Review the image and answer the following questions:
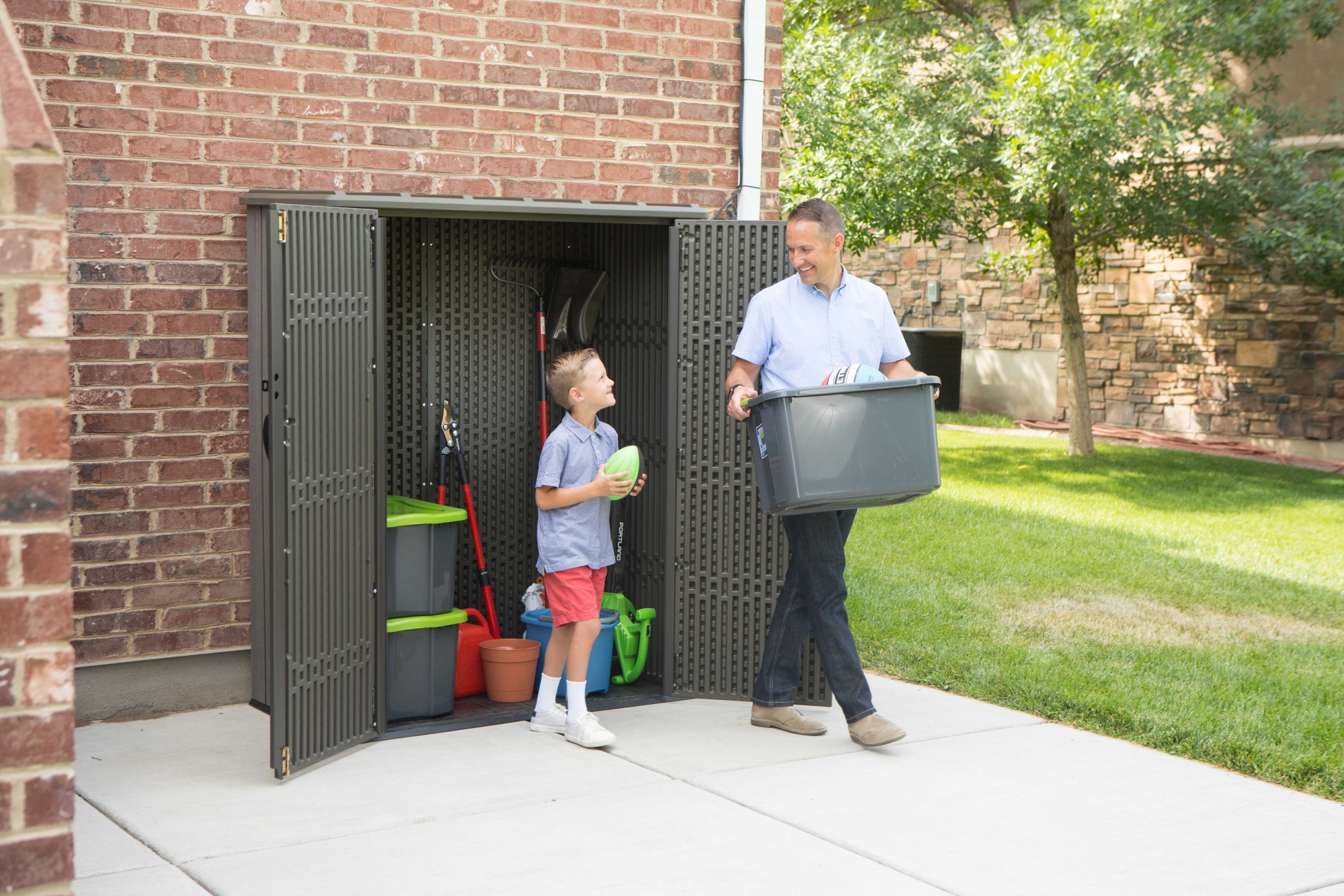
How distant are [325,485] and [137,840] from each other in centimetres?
131

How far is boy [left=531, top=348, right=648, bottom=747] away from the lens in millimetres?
5055

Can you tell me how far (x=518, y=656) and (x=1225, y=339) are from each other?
13.1 meters

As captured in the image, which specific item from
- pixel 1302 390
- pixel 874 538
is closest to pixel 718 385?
pixel 874 538

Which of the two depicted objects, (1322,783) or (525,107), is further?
(525,107)

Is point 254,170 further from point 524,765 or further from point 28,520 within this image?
point 28,520

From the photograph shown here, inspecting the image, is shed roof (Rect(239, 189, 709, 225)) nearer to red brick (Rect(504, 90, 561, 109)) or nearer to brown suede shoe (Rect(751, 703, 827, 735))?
red brick (Rect(504, 90, 561, 109))

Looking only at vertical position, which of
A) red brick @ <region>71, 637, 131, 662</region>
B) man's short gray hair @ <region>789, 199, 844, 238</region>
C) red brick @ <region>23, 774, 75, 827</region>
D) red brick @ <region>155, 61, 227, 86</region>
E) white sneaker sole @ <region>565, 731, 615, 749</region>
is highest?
red brick @ <region>155, 61, 227, 86</region>

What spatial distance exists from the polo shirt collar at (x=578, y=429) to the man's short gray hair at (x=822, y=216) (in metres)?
1.12

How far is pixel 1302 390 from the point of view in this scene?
15.5 m

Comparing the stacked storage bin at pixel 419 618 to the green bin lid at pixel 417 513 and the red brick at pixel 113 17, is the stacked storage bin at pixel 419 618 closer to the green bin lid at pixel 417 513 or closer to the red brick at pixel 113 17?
the green bin lid at pixel 417 513

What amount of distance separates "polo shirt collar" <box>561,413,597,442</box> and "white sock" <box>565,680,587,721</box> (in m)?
0.93

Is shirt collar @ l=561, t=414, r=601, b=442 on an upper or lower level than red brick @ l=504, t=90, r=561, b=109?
lower

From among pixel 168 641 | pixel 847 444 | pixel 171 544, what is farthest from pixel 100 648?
pixel 847 444

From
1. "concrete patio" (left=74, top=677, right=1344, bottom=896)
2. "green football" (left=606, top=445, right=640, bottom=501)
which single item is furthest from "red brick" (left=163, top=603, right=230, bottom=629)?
"green football" (left=606, top=445, right=640, bottom=501)
